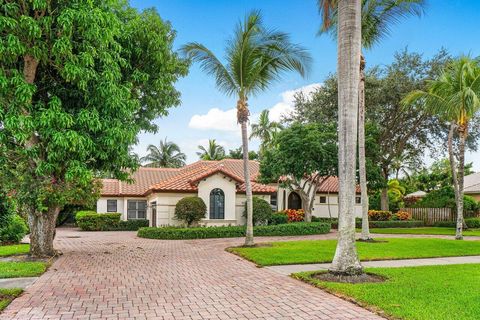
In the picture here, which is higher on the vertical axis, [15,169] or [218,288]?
[15,169]

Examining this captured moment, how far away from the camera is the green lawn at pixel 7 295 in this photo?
689cm

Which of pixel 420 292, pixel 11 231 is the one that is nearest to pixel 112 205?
→ pixel 11 231

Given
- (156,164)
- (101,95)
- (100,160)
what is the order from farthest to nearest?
(156,164) < (100,160) < (101,95)

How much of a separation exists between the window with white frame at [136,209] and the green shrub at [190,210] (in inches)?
311

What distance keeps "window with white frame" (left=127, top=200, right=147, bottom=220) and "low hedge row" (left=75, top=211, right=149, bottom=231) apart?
1894 millimetres

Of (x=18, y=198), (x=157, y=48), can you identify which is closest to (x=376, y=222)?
(x=157, y=48)

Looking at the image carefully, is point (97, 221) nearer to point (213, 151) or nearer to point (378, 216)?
point (378, 216)

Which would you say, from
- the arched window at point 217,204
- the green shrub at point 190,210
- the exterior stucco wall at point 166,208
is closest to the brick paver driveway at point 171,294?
the green shrub at point 190,210

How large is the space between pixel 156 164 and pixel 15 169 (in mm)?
40301

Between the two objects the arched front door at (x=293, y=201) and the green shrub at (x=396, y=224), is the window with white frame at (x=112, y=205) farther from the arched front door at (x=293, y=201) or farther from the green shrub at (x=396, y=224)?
the green shrub at (x=396, y=224)

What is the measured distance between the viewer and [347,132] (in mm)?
9500

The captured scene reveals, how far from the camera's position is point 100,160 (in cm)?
1310

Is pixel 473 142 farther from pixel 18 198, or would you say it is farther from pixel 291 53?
pixel 18 198

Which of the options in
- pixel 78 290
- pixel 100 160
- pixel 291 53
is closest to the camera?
pixel 78 290
